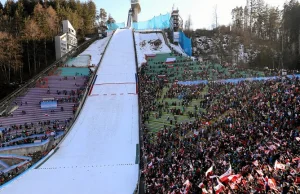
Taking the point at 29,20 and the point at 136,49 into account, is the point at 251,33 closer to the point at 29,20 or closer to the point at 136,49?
the point at 136,49

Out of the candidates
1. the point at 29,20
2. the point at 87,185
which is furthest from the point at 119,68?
Result: the point at 87,185

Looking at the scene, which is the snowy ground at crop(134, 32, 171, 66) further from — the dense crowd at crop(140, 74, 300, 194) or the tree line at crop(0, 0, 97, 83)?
the dense crowd at crop(140, 74, 300, 194)

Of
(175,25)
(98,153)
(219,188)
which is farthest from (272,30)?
(219,188)

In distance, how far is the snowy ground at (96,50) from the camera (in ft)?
139

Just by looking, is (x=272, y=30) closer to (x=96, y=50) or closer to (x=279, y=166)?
(x=96, y=50)

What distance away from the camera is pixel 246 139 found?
14328 mm

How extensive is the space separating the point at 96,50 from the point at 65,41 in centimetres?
547

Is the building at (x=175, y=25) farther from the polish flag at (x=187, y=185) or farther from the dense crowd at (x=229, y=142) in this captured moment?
the polish flag at (x=187, y=185)

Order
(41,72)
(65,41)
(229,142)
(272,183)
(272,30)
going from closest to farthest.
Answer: (272,183), (229,142), (41,72), (65,41), (272,30)

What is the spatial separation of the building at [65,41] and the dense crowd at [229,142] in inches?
758

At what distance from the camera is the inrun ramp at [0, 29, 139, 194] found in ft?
52.7

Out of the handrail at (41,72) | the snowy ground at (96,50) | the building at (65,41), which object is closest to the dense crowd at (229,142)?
the handrail at (41,72)

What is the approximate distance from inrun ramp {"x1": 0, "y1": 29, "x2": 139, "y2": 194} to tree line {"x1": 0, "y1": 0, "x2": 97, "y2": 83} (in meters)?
9.81

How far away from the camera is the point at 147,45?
48375 mm
